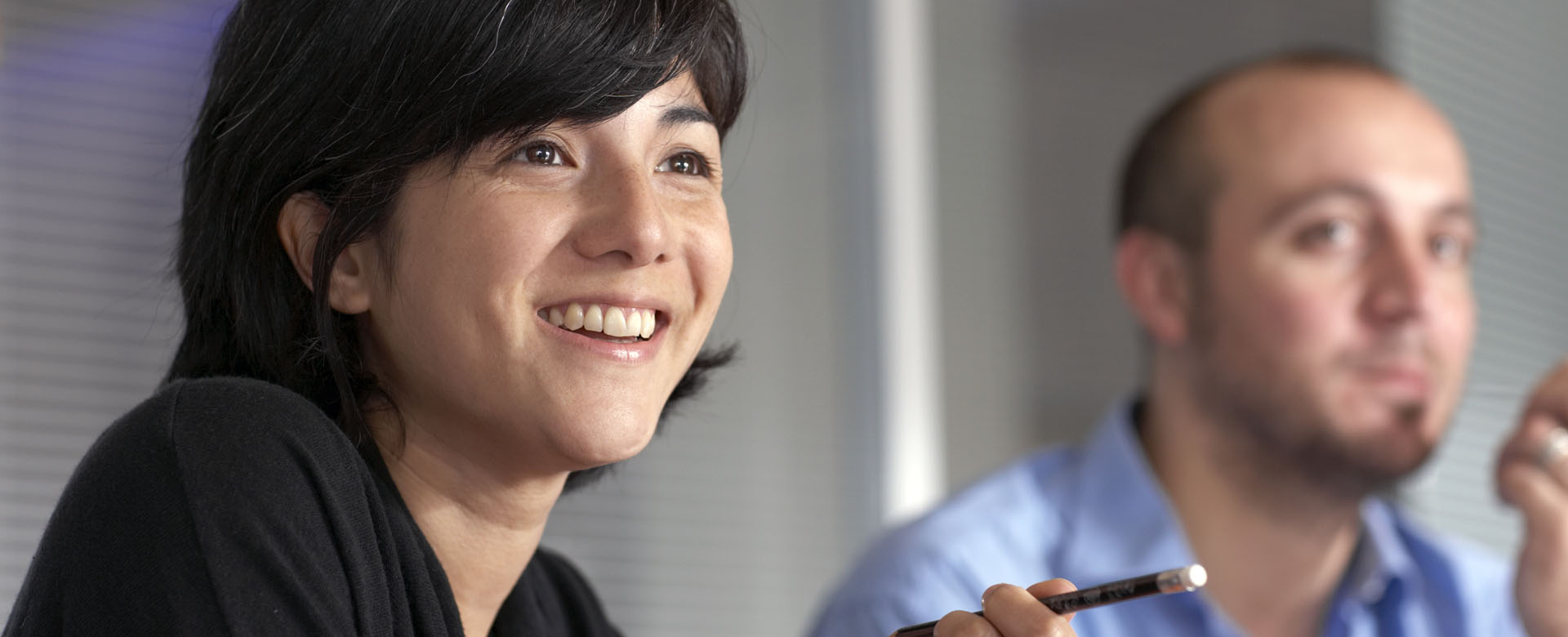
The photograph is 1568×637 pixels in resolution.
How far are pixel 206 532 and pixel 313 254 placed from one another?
18 centimetres

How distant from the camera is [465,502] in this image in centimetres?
79

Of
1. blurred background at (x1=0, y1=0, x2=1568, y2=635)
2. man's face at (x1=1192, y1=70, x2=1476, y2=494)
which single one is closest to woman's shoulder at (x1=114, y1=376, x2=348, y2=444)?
blurred background at (x1=0, y1=0, x2=1568, y2=635)

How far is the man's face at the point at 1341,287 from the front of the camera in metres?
1.51

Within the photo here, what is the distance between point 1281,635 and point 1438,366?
0.33 m

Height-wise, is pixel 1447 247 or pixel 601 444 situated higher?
pixel 601 444

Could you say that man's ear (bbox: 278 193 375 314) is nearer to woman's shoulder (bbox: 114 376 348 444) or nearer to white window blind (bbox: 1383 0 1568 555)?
woman's shoulder (bbox: 114 376 348 444)

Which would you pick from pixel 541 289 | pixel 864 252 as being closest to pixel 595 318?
pixel 541 289

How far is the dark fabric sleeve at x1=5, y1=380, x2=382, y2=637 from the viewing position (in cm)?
61

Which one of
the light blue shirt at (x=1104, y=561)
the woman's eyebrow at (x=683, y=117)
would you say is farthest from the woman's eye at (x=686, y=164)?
the light blue shirt at (x=1104, y=561)

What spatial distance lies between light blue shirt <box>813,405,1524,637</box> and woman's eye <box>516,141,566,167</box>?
0.73 m

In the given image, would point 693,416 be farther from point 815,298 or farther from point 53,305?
point 53,305

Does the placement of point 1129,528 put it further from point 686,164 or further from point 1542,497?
point 686,164

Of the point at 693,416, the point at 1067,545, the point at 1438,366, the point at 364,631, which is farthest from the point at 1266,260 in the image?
the point at 364,631

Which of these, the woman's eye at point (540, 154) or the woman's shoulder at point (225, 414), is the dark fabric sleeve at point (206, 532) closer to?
the woman's shoulder at point (225, 414)
